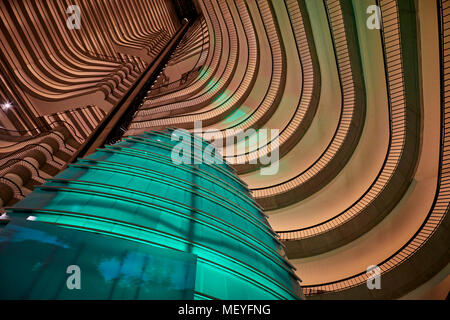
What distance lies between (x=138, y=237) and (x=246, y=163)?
505 inches

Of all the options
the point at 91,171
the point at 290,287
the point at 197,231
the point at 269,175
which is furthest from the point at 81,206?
the point at 269,175

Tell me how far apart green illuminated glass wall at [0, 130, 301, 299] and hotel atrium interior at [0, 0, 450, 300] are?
38mm

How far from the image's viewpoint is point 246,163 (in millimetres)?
18031

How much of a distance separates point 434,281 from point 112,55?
38.7m

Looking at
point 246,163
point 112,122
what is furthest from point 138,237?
point 246,163

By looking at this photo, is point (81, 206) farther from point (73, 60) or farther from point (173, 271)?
point (73, 60)

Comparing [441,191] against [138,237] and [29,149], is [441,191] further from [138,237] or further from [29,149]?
[29,149]

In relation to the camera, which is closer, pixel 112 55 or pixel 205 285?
pixel 205 285

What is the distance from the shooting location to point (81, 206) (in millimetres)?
6363

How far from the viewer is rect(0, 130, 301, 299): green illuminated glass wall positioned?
166 inches

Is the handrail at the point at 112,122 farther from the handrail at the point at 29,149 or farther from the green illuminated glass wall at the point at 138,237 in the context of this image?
the handrail at the point at 29,149

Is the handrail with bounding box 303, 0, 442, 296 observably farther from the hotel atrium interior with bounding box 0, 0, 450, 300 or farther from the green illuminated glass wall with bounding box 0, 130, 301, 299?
the green illuminated glass wall with bounding box 0, 130, 301, 299

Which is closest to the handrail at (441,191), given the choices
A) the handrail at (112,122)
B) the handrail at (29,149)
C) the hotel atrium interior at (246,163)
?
the hotel atrium interior at (246,163)

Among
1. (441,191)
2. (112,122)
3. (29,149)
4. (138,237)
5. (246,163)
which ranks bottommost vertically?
(138,237)
